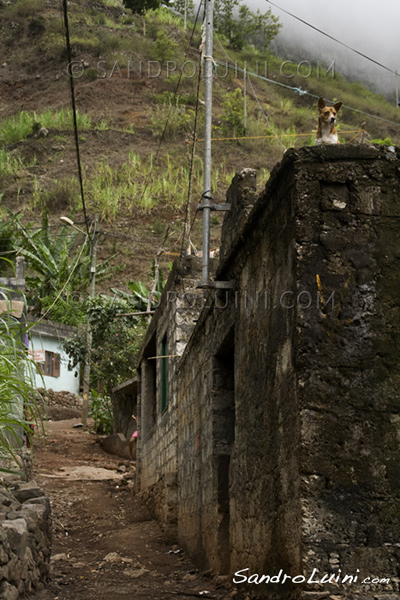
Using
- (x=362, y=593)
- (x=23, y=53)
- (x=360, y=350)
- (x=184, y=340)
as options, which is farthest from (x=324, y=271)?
(x=23, y=53)

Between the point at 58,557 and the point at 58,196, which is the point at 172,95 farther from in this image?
the point at 58,557

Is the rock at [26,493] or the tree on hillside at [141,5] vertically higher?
the tree on hillside at [141,5]

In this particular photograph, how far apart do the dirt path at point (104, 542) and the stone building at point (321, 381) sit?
134 centimetres

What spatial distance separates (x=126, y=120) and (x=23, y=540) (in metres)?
45.3

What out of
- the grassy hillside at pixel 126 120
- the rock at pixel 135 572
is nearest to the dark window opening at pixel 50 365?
the grassy hillside at pixel 126 120

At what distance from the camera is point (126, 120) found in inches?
1898

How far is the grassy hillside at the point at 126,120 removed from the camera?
35.4 metres

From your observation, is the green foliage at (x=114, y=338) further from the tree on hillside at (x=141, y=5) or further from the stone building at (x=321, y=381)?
the tree on hillside at (x=141, y=5)

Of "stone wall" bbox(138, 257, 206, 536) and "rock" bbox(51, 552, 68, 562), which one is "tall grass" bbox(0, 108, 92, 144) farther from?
"rock" bbox(51, 552, 68, 562)

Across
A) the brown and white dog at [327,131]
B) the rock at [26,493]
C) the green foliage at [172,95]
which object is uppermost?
the green foliage at [172,95]

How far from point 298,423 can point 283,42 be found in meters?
60.4

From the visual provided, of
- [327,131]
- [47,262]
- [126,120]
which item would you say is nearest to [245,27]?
[126,120]

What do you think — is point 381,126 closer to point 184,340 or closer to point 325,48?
point 325,48

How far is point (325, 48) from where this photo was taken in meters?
51.1
